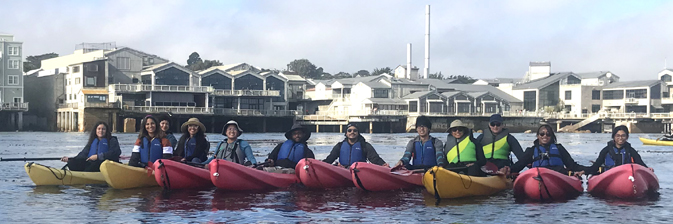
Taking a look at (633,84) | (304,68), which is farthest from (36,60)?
(633,84)

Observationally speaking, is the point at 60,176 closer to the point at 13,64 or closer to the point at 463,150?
the point at 463,150

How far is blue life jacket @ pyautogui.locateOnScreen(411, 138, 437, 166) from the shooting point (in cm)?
1842

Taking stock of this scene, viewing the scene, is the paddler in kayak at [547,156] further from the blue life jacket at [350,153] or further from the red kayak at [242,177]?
the red kayak at [242,177]

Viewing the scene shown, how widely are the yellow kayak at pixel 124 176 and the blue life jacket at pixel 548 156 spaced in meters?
8.88

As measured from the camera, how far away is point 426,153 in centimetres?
1847

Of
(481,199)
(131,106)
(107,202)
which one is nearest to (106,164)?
(107,202)

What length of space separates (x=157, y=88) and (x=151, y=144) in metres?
68.6

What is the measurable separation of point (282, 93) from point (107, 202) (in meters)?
81.7

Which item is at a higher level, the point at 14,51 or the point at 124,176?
the point at 14,51

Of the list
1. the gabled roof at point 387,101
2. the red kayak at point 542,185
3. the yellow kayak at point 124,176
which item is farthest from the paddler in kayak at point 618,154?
the gabled roof at point 387,101

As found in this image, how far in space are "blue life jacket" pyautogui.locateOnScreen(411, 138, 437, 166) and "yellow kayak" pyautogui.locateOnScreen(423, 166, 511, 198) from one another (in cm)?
99

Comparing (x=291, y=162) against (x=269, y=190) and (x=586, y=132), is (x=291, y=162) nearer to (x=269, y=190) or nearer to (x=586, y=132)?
(x=269, y=190)

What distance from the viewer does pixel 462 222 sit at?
15.2m

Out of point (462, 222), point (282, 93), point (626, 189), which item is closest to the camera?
point (462, 222)
